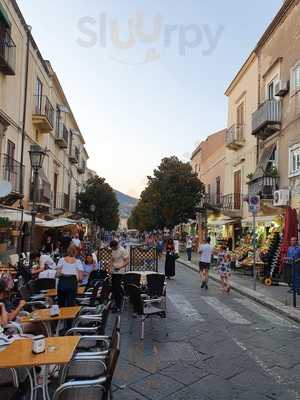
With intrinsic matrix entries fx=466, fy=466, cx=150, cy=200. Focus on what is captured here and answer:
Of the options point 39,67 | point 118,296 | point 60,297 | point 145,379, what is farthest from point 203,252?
point 39,67

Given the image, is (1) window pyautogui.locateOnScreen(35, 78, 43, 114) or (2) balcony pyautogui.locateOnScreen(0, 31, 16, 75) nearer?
(2) balcony pyautogui.locateOnScreen(0, 31, 16, 75)

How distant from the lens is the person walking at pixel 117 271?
1063cm

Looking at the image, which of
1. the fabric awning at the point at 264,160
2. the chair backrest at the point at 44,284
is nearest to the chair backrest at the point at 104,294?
the chair backrest at the point at 44,284

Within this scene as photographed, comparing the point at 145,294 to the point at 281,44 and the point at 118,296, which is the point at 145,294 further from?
the point at 281,44

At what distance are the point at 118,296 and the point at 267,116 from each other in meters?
13.3

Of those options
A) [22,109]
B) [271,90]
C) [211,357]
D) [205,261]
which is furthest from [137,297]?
[271,90]

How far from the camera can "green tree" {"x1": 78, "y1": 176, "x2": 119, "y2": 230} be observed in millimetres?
49875

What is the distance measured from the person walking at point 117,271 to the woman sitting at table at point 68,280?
2.45 metres

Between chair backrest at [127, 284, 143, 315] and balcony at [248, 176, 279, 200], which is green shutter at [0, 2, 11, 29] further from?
chair backrest at [127, 284, 143, 315]

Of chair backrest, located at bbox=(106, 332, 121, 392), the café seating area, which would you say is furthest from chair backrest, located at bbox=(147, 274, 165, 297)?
chair backrest, located at bbox=(106, 332, 121, 392)

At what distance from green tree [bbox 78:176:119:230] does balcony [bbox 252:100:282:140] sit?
97.4ft

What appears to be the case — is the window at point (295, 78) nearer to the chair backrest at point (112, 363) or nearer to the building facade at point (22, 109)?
the building facade at point (22, 109)

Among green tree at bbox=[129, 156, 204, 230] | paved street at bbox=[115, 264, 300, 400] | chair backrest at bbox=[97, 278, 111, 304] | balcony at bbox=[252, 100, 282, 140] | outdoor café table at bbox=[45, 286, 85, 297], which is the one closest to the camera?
paved street at bbox=[115, 264, 300, 400]

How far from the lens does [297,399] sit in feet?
17.1
